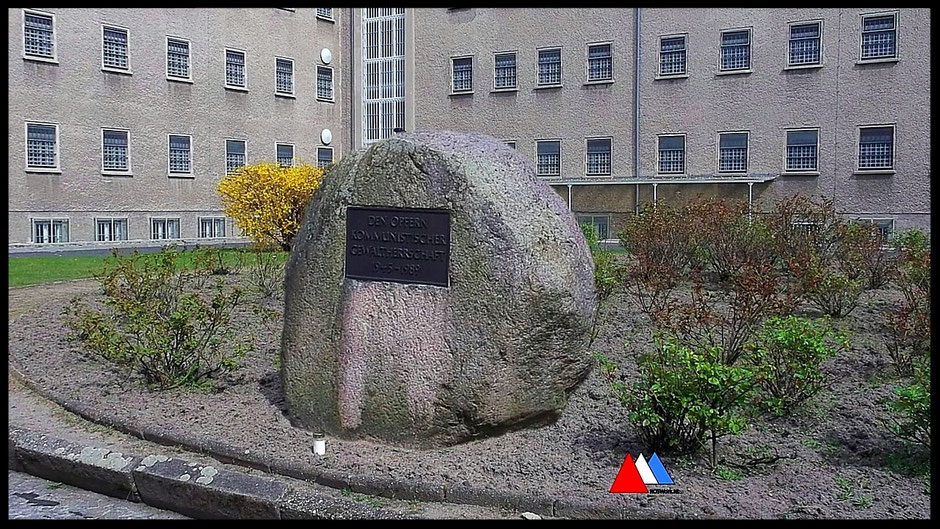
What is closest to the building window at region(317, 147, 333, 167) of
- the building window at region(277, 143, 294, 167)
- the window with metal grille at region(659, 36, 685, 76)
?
the building window at region(277, 143, 294, 167)

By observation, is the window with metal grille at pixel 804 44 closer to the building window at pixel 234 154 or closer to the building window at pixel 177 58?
the building window at pixel 234 154

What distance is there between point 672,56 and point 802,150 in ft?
16.6

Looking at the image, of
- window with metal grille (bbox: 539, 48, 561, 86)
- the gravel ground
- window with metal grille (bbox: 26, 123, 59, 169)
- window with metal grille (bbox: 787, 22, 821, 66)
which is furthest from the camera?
window with metal grille (bbox: 539, 48, 561, 86)

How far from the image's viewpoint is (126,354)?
6734 mm

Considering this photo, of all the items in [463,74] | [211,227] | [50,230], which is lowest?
[50,230]

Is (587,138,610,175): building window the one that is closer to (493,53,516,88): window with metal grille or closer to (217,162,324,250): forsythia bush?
(493,53,516,88): window with metal grille

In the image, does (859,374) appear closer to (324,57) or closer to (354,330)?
(354,330)

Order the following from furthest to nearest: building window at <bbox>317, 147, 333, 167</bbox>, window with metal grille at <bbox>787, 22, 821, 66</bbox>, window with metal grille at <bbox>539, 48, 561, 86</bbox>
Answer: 1. building window at <bbox>317, 147, 333, 167</bbox>
2. window with metal grille at <bbox>539, 48, 561, 86</bbox>
3. window with metal grille at <bbox>787, 22, 821, 66</bbox>

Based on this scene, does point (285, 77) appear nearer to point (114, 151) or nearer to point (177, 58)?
point (177, 58)

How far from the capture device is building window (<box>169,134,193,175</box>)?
2928 centimetres

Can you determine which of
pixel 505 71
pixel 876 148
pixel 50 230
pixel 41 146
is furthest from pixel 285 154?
pixel 876 148

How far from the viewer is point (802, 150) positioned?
2762cm

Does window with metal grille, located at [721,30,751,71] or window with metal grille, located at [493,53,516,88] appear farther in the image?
window with metal grille, located at [493,53,516,88]

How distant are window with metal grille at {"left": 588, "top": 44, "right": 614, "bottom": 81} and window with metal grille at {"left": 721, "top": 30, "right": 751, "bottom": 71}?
3.64 metres
